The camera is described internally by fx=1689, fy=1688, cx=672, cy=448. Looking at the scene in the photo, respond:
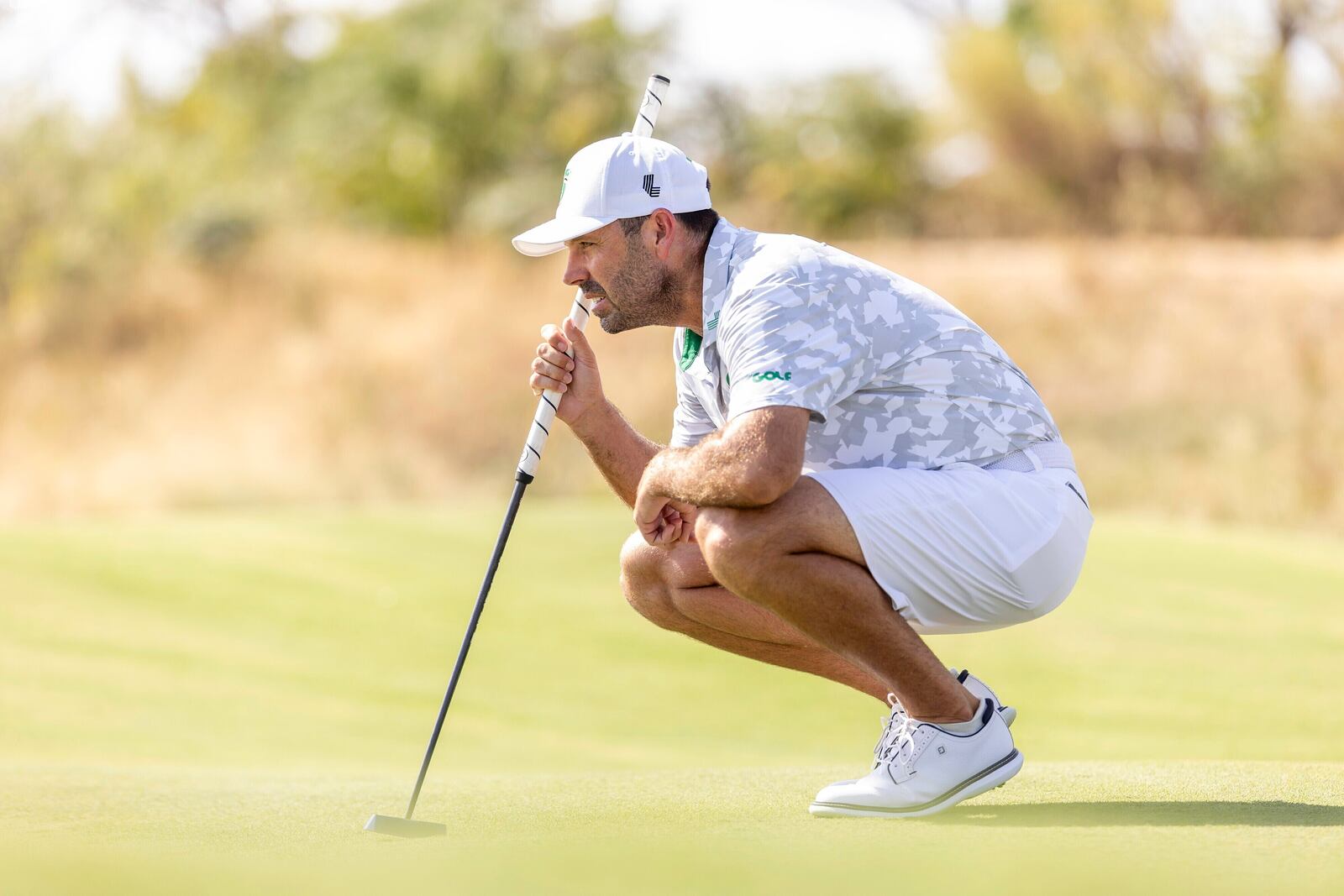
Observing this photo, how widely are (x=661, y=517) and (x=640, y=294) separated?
47cm

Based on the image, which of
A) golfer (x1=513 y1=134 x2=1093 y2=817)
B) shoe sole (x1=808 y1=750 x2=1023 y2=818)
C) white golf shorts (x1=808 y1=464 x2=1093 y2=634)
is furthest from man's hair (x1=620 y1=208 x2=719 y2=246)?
shoe sole (x1=808 y1=750 x2=1023 y2=818)

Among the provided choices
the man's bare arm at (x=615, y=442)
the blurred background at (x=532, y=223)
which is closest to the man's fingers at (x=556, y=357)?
the man's bare arm at (x=615, y=442)

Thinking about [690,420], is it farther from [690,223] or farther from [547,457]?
[547,457]

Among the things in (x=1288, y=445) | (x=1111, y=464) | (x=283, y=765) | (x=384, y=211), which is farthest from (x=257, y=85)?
(x=283, y=765)

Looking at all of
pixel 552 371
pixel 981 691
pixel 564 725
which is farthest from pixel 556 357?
pixel 564 725

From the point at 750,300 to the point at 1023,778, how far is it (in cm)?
127

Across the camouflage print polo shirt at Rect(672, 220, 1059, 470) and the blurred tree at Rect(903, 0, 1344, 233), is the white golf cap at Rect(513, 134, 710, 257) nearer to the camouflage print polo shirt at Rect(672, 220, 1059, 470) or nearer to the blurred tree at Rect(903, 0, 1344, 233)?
the camouflage print polo shirt at Rect(672, 220, 1059, 470)

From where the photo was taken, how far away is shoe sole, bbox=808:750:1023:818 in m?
3.05

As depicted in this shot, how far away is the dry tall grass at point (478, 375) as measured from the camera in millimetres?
12641

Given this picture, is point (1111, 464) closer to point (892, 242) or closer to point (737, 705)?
point (892, 242)

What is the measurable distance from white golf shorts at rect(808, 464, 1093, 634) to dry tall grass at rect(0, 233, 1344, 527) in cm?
860

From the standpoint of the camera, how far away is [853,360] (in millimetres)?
2941

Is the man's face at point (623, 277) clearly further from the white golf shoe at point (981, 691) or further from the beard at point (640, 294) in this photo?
the white golf shoe at point (981, 691)

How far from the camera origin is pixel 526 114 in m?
21.0
